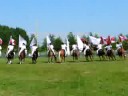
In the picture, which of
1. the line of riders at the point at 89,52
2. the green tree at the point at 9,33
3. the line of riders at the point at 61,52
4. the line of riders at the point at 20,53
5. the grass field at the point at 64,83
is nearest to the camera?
the grass field at the point at 64,83

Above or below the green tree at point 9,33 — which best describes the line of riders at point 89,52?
below

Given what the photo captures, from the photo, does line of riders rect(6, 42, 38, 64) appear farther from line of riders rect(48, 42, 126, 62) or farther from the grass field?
the grass field

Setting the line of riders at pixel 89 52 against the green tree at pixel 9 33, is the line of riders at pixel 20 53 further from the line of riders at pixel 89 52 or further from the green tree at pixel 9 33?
the green tree at pixel 9 33

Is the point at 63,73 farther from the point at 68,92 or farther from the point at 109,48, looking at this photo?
the point at 109,48

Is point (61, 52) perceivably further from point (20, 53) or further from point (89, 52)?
point (20, 53)

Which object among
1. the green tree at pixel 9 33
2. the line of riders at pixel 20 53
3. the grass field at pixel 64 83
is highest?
the green tree at pixel 9 33

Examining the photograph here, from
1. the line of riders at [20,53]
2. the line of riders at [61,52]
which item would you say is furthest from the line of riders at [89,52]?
the line of riders at [20,53]

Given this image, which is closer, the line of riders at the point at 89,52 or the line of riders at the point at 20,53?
the line of riders at the point at 20,53

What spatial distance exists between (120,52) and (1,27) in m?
105

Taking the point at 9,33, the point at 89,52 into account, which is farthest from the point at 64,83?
the point at 9,33

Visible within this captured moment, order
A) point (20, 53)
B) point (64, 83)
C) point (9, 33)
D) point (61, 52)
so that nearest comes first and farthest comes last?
point (64, 83) → point (20, 53) → point (61, 52) → point (9, 33)

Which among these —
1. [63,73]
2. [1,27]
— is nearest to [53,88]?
[63,73]

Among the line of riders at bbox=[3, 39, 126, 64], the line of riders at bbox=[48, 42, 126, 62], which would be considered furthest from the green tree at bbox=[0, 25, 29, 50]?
the line of riders at bbox=[3, 39, 126, 64]

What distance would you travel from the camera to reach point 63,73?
28359 millimetres
